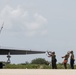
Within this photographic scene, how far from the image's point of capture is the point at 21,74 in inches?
818

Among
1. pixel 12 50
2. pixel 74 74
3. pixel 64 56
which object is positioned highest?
pixel 12 50

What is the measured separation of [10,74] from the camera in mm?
20578

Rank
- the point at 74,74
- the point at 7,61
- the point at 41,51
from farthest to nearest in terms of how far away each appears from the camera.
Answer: the point at 41,51, the point at 7,61, the point at 74,74

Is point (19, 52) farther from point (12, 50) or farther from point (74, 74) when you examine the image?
point (74, 74)

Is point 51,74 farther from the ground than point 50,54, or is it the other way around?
point 50,54

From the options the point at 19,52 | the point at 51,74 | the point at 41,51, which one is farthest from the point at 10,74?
the point at 19,52

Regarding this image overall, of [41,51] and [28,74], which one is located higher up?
[41,51]

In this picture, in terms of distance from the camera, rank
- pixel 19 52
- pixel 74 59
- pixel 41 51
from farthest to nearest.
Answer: pixel 19 52 < pixel 41 51 < pixel 74 59


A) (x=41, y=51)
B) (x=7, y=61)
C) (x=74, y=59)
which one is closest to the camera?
(x=74, y=59)

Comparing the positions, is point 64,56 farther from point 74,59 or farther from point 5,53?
point 5,53

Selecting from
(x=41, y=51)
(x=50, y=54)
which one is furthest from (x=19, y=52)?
(x=50, y=54)

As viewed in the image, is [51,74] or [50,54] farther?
[50,54]

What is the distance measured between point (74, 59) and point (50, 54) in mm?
1763

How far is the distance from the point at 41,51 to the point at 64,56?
1869 cm
